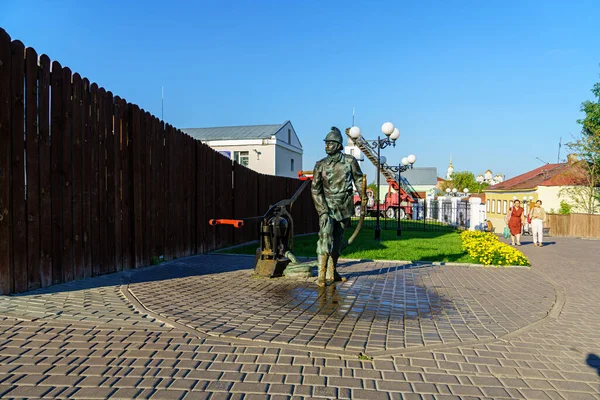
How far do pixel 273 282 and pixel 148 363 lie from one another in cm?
391

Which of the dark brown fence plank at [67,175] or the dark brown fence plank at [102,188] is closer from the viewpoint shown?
the dark brown fence plank at [67,175]

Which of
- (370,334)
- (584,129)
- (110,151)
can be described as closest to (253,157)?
(584,129)

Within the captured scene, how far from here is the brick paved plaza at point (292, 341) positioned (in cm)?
329

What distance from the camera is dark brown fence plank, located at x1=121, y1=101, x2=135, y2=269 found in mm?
7957

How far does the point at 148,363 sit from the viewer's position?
3625mm

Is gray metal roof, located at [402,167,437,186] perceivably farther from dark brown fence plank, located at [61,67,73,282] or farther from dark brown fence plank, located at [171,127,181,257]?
dark brown fence plank, located at [61,67,73,282]

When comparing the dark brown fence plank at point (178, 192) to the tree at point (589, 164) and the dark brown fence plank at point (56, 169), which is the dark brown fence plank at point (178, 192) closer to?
the dark brown fence plank at point (56, 169)

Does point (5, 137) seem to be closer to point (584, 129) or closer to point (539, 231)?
point (539, 231)

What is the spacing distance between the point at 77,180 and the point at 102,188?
0.66 metres

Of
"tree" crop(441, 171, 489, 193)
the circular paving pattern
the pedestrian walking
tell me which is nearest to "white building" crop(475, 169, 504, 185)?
"tree" crop(441, 171, 489, 193)

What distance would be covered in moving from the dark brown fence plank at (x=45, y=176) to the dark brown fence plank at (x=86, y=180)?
698 millimetres

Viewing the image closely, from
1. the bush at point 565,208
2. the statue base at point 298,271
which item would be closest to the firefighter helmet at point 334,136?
the statue base at point 298,271

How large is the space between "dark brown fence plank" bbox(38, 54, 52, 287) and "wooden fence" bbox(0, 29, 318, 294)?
0.01 metres

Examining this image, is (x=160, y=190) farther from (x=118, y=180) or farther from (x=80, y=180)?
(x=80, y=180)
